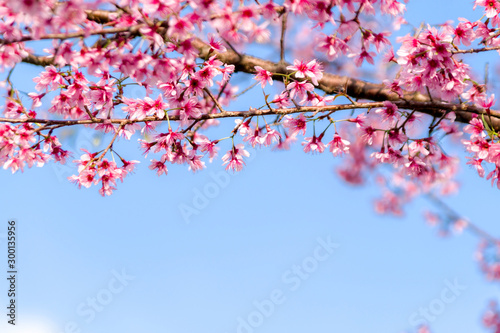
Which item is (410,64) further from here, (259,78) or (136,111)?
(136,111)

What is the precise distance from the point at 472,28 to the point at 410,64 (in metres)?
0.72

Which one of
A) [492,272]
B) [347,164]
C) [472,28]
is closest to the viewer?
[472,28]

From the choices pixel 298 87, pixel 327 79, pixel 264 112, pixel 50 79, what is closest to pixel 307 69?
pixel 298 87

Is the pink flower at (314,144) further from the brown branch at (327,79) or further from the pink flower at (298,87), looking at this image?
the brown branch at (327,79)

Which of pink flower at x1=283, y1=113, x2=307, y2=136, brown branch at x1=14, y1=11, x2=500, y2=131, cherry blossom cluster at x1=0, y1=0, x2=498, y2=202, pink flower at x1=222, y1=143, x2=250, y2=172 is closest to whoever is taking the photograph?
cherry blossom cluster at x1=0, y1=0, x2=498, y2=202

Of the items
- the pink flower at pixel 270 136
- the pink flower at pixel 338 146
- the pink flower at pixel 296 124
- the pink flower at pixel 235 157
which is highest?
the pink flower at pixel 235 157

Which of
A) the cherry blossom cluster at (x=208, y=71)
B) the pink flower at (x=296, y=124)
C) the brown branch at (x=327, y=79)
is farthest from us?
the brown branch at (x=327, y=79)

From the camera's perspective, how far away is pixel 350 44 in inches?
120

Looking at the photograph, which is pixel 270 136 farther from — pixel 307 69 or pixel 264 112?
pixel 307 69

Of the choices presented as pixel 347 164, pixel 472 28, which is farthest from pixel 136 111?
pixel 347 164

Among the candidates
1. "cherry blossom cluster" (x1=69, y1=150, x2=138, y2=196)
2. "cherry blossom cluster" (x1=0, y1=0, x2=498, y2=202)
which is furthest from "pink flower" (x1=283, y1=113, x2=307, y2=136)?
"cherry blossom cluster" (x1=69, y1=150, x2=138, y2=196)

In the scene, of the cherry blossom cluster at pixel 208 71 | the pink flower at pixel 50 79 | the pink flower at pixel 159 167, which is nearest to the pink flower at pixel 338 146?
the cherry blossom cluster at pixel 208 71

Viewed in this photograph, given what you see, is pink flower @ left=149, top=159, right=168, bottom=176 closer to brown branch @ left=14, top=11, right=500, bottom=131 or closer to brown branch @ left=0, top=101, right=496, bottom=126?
brown branch @ left=0, top=101, right=496, bottom=126

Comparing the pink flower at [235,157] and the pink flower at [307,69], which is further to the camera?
the pink flower at [235,157]
